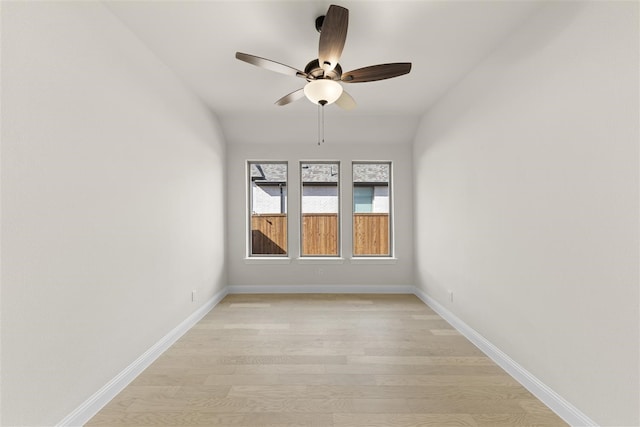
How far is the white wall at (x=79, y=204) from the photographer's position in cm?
131

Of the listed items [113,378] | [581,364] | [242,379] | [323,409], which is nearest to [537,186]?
[581,364]

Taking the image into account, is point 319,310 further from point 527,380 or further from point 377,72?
point 377,72

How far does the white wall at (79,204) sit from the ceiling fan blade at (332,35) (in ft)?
4.68

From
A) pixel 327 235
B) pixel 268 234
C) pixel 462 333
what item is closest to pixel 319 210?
pixel 327 235

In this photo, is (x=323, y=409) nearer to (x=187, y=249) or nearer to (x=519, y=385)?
(x=519, y=385)

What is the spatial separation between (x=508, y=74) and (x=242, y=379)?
9.84ft

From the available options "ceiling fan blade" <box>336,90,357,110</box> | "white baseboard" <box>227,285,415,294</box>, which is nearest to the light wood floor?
"white baseboard" <box>227,285,415,294</box>

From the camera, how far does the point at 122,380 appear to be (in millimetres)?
1954

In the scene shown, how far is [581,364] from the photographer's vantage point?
158cm

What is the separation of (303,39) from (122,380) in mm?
2782

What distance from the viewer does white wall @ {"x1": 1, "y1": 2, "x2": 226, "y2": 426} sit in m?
1.31

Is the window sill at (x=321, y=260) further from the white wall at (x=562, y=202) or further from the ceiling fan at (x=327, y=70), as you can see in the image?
the ceiling fan at (x=327, y=70)

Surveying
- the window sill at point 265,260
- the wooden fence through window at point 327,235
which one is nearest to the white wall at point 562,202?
the wooden fence through window at point 327,235

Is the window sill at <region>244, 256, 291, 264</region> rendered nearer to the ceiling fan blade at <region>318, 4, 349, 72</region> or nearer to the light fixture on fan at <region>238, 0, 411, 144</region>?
the light fixture on fan at <region>238, 0, 411, 144</region>
